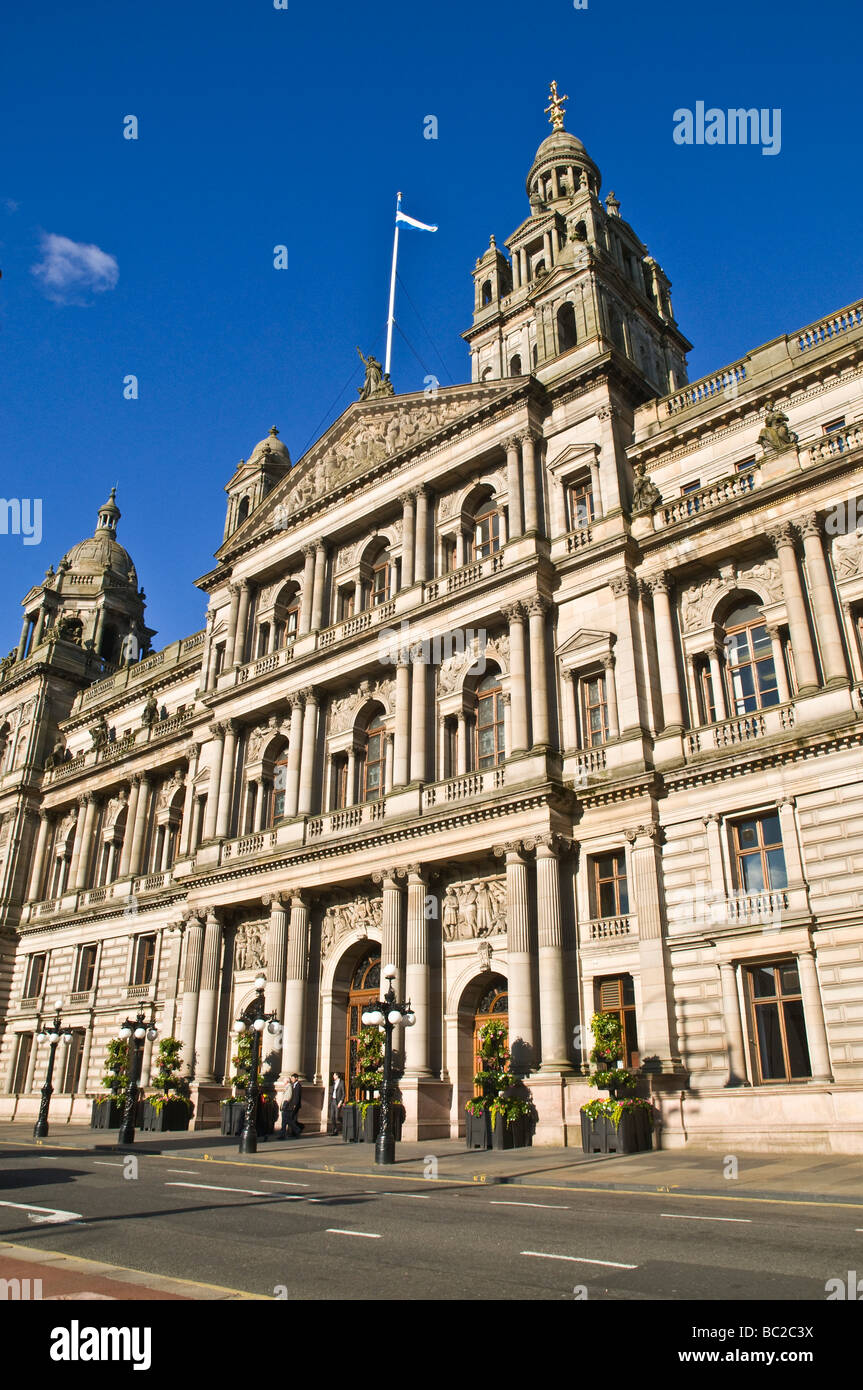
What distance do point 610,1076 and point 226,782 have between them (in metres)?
21.2

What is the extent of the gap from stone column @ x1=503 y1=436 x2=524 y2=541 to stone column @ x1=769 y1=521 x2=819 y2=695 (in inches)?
332

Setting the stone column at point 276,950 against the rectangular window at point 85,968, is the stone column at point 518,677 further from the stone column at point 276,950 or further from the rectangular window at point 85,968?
the rectangular window at point 85,968

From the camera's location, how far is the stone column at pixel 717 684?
26.2m

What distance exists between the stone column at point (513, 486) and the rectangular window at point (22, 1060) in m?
35.9

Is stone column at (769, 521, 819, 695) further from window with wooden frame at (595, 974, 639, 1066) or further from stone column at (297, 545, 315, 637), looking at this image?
stone column at (297, 545, 315, 637)

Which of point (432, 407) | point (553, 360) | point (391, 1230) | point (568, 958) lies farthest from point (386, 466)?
point (391, 1230)

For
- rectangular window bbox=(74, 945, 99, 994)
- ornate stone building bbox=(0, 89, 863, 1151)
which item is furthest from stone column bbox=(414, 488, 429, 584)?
rectangular window bbox=(74, 945, 99, 994)

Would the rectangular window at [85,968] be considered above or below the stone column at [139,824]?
below

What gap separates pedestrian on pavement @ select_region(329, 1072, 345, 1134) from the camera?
2877 cm

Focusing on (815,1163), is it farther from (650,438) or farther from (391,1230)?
(650,438)

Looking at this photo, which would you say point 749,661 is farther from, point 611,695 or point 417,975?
point 417,975

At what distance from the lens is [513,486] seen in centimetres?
3206

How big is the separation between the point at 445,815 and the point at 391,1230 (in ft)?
58.5

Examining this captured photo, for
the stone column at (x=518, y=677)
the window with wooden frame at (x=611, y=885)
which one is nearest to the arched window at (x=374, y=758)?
the stone column at (x=518, y=677)
